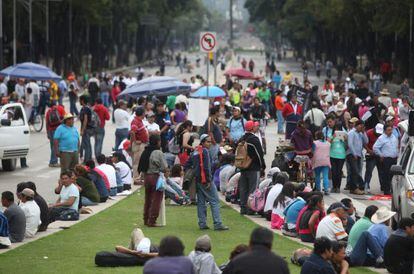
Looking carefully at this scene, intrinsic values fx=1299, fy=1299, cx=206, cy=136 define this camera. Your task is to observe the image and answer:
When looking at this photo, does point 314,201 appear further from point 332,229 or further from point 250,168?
point 250,168

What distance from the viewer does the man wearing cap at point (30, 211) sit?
19.6 metres

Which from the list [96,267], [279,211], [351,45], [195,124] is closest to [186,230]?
[279,211]

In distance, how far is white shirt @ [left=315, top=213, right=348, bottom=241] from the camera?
17.3 metres

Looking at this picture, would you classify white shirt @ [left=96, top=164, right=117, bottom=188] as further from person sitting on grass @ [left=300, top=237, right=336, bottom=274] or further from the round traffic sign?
person sitting on grass @ [left=300, top=237, right=336, bottom=274]

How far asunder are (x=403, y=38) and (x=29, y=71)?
47.2 metres

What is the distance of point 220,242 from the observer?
19031 millimetres

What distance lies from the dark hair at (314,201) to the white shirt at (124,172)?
825 cm

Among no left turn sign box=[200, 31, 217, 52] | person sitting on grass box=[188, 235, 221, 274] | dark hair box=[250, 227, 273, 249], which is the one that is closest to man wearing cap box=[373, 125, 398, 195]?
no left turn sign box=[200, 31, 217, 52]

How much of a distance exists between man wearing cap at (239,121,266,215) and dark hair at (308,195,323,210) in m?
2.90

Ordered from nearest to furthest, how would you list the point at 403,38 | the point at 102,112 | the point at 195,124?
the point at 195,124, the point at 102,112, the point at 403,38

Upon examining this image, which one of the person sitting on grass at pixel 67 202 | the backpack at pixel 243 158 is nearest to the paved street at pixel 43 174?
the backpack at pixel 243 158

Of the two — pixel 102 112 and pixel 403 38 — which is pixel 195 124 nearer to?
pixel 102 112

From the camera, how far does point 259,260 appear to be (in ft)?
34.8

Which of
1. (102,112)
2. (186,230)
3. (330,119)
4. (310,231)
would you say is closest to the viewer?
(310,231)
